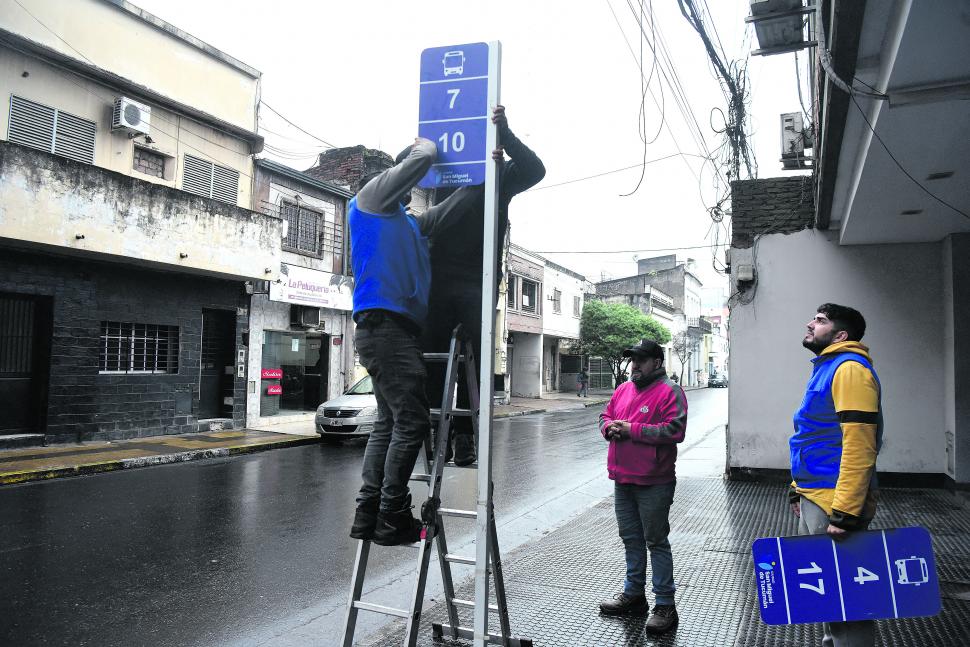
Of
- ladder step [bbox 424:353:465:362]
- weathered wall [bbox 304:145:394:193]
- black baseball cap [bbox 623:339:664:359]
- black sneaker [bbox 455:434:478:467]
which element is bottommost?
black sneaker [bbox 455:434:478:467]

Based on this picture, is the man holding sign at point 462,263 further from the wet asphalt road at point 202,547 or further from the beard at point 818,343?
the wet asphalt road at point 202,547

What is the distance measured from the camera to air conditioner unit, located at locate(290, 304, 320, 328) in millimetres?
18234

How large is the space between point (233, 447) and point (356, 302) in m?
11.3

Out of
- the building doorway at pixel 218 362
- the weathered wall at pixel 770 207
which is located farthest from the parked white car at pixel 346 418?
the weathered wall at pixel 770 207

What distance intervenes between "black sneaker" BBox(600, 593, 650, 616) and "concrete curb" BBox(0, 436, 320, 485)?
363 inches

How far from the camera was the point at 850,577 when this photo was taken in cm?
302

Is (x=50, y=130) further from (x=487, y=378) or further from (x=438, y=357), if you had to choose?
(x=487, y=378)

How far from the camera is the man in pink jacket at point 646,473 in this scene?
405 cm

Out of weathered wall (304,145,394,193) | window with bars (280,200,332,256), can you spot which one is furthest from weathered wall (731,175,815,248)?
weathered wall (304,145,394,193)

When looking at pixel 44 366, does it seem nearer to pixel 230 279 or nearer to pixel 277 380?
pixel 230 279

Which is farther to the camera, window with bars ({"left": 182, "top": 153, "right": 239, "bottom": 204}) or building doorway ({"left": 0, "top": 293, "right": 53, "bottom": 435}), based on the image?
window with bars ({"left": 182, "top": 153, "right": 239, "bottom": 204})

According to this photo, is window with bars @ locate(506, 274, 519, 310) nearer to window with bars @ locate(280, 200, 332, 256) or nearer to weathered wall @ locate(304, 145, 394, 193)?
weathered wall @ locate(304, 145, 394, 193)

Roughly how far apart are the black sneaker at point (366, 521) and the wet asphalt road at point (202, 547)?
4.62 ft

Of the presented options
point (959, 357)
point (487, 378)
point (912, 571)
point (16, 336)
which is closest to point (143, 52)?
point (16, 336)
